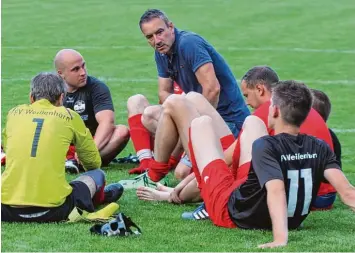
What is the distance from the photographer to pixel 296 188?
6441mm

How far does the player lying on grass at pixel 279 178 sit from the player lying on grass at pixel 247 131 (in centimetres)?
22

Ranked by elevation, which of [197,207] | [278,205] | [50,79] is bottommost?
[197,207]

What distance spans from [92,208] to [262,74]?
1676mm

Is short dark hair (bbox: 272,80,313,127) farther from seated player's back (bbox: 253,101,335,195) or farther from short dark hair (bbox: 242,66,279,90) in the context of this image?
short dark hair (bbox: 242,66,279,90)

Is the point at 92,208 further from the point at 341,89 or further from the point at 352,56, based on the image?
the point at 352,56

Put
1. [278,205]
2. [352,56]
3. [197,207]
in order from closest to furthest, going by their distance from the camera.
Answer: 1. [278,205]
2. [197,207]
3. [352,56]

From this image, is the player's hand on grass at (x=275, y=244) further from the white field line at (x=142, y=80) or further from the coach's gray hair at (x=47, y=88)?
the white field line at (x=142, y=80)

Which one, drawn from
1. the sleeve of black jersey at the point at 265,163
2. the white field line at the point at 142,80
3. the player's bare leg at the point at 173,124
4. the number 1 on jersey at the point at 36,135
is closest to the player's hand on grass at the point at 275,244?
the sleeve of black jersey at the point at 265,163

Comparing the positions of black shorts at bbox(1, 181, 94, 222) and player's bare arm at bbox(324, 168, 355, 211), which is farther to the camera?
black shorts at bbox(1, 181, 94, 222)

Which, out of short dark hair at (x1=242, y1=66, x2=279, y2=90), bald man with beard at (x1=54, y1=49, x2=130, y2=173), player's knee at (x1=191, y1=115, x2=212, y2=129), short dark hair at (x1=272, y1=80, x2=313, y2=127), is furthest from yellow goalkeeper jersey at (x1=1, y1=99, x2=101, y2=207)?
bald man with beard at (x1=54, y1=49, x2=130, y2=173)

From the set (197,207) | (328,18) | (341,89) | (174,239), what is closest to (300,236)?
(174,239)

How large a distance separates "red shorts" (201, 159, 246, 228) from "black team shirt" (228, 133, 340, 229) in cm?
14

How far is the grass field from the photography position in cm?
650

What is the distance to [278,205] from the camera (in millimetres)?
6141
